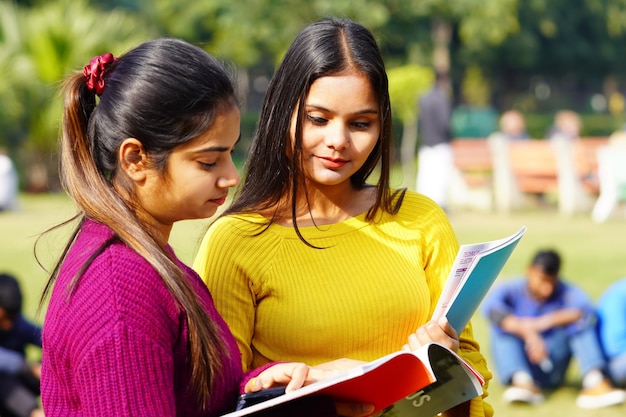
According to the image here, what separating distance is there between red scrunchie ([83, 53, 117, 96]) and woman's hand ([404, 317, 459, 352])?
83 cm

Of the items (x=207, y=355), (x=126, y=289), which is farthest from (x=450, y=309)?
(x=126, y=289)

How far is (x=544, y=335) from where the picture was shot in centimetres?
593

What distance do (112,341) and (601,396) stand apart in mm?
4472

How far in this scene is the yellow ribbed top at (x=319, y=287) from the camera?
227 centimetres

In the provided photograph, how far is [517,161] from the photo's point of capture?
14.2 m

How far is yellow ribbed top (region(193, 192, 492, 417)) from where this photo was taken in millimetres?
2266

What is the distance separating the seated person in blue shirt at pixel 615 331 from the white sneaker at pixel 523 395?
46cm

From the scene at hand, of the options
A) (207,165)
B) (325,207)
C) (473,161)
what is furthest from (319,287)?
(473,161)

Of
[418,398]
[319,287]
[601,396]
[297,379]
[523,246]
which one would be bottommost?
[601,396]

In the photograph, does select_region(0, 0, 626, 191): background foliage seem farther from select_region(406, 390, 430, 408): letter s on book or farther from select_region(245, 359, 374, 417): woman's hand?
select_region(245, 359, 374, 417): woman's hand

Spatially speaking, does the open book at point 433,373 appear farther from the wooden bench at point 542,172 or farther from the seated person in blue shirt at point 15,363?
the wooden bench at point 542,172

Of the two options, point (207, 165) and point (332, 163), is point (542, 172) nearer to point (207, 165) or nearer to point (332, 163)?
point (332, 163)

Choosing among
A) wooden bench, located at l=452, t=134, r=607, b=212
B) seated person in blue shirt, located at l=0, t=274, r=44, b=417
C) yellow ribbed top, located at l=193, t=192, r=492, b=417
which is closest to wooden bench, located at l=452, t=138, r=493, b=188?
wooden bench, located at l=452, t=134, r=607, b=212

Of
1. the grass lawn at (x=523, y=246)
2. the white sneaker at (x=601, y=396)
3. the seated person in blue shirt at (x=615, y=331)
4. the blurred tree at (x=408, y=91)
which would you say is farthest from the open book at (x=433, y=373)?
the blurred tree at (x=408, y=91)
